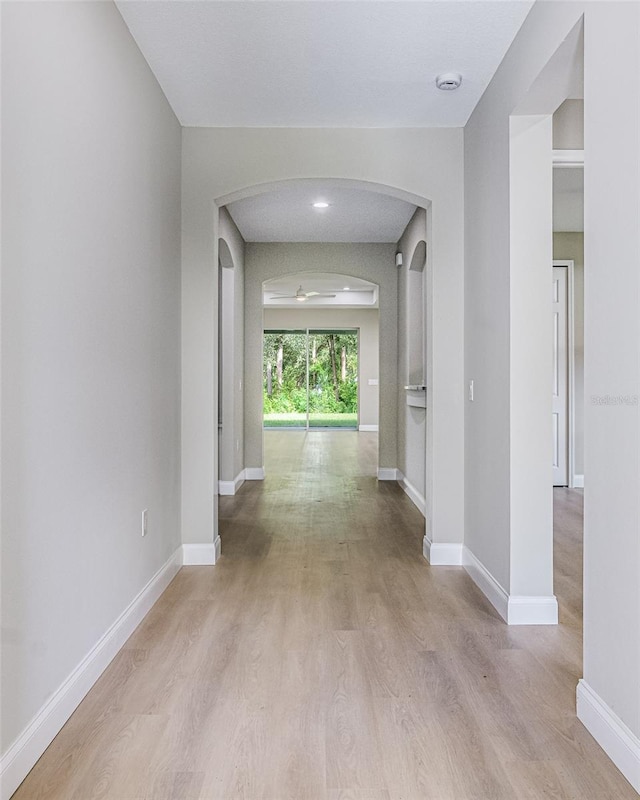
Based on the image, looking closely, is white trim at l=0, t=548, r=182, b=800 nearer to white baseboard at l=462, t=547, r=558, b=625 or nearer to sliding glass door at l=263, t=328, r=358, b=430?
white baseboard at l=462, t=547, r=558, b=625

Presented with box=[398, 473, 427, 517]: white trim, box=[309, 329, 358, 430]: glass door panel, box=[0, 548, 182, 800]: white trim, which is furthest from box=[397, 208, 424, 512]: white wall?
box=[309, 329, 358, 430]: glass door panel

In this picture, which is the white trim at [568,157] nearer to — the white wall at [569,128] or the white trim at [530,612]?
the white wall at [569,128]

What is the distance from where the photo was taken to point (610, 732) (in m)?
1.72

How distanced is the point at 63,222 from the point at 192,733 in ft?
5.24

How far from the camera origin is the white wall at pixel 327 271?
6.66 metres

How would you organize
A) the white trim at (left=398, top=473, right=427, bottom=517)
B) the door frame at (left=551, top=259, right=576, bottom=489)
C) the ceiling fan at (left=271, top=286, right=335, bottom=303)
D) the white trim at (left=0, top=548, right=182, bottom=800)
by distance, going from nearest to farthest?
the white trim at (left=0, top=548, right=182, bottom=800) → the white trim at (left=398, top=473, right=427, bottom=517) → the door frame at (left=551, top=259, right=576, bottom=489) → the ceiling fan at (left=271, top=286, right=335, bottom=303)

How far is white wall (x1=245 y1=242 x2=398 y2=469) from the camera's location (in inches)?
262

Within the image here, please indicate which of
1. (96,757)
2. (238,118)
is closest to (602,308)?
(96,757)

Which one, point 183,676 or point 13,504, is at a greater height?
point 13,504

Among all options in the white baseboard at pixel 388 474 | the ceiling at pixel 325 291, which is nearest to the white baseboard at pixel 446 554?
the white baseboard at pixel 388 474

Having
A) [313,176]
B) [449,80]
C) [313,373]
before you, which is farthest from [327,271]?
[313,373]

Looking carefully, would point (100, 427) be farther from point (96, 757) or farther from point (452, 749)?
point (452, 749)

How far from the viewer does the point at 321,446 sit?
408 inches

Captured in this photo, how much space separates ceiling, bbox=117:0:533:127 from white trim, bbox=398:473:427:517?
117 inches
